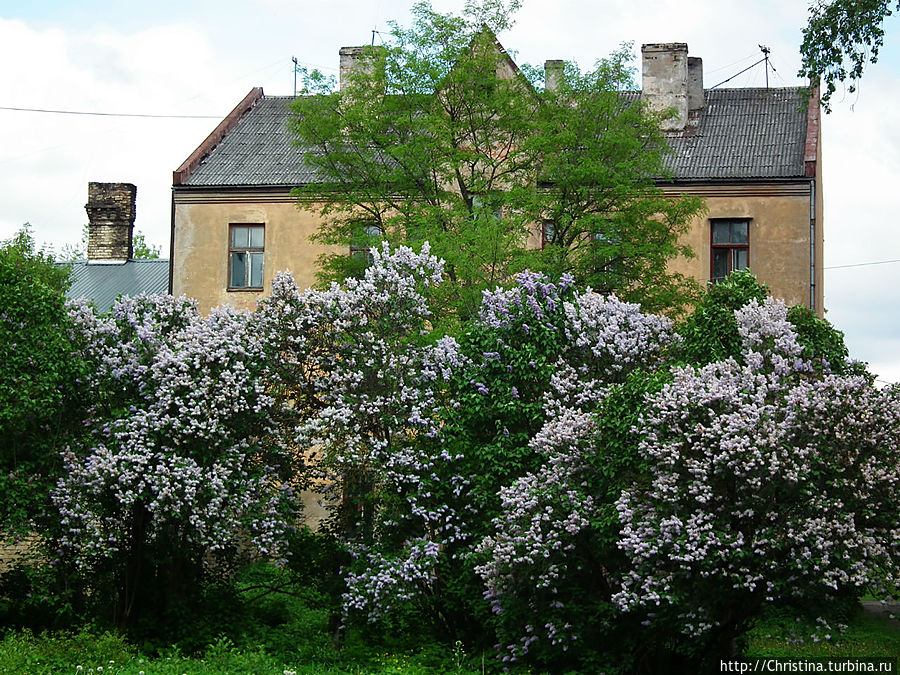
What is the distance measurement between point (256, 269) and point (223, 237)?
130 centimetres

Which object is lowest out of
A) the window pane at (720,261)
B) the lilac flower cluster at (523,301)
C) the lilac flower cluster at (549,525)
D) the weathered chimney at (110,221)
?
the lilac flower cluster at (549,525)

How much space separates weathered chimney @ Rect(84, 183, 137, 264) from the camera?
143 ft

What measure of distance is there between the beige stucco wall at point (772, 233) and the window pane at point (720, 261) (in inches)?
8.3

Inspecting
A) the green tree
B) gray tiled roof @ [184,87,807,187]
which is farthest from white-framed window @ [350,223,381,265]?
gray tiled roof @ [184,87,807,187]

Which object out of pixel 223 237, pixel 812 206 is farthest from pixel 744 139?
pixel 223 237

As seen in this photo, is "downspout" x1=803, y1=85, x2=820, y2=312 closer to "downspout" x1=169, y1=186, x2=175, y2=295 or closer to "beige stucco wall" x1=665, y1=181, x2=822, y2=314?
"beige stucco wall" x1=665, y1=181, x2=822, y2=314

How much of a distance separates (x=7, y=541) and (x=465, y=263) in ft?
32.2

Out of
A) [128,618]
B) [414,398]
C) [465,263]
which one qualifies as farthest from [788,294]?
[128,618]

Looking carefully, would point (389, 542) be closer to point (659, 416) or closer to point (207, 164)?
point (659, 416)

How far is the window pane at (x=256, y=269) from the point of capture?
111 ft

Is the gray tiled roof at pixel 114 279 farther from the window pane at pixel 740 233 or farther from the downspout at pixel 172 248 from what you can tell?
the window pane at pixel 740 233

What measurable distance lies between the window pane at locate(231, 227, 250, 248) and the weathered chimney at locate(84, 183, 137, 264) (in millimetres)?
11020

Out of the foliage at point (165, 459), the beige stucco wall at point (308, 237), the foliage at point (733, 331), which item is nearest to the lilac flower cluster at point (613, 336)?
the foliage at point (733, 331)

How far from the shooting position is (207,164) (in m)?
35.0
